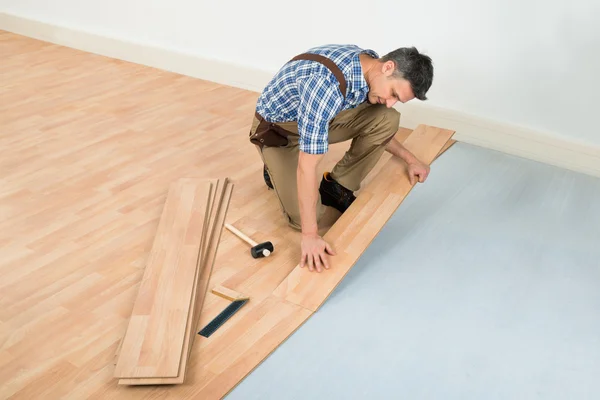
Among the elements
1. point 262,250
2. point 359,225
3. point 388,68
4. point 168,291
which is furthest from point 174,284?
point 388,68

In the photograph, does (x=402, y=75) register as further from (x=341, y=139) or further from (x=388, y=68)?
(x=341, y=139)

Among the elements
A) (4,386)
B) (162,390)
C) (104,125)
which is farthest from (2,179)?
(162,390)

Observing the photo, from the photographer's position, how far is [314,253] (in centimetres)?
271

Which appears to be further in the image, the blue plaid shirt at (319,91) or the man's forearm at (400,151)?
the man's forearm at (400,151)

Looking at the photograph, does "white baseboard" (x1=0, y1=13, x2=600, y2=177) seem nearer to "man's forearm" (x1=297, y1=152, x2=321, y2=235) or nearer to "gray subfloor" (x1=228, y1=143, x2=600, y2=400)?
"gray subfloor" (x1=228, y1=143, x2=600, y2=400)

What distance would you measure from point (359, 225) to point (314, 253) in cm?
31

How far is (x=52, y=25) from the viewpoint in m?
5.86

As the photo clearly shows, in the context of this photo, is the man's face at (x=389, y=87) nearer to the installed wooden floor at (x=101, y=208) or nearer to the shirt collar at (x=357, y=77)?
the shirt collar at (x=357, y=77)

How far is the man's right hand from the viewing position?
271 centimetres

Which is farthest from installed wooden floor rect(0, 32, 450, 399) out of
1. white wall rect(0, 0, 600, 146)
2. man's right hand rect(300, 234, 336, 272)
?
white wall rect(0, 0, 600, 146)

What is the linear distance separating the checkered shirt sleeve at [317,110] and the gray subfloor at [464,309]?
58 cm

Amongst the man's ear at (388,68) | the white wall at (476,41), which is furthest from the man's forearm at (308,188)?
the white wall at (476,41)

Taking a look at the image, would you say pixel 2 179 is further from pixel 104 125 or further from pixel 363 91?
pixel 363 91

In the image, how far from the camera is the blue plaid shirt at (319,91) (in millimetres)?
2588
